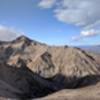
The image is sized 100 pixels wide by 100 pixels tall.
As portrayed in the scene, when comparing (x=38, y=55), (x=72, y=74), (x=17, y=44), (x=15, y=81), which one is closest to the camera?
(x=15, y=81)

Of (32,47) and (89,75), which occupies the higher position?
(32,47)

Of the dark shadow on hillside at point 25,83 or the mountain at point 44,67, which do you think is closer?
the dark shadow on hillside at point 25,83

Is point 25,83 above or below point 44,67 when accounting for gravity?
below

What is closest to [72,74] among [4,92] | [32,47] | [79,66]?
[79,66]

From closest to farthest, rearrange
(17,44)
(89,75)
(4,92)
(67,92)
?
1. (4,92)
2. (67,92)
3. (89,75)
4. (17,44)

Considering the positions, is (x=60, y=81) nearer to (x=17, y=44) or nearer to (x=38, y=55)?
(x=38, y=55)

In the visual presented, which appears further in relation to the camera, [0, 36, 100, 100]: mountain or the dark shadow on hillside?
[0, 36, 100, 100]: mountain

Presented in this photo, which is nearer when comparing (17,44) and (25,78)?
(25,78)

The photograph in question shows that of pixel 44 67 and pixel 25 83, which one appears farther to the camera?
pixel 44 67
